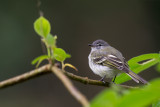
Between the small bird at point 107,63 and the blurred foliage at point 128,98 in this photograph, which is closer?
the blurred foliage at point 128,98

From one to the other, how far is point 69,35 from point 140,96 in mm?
11001

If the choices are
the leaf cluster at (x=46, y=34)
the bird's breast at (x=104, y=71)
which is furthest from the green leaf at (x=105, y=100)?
the bird's breast at (x=104, y=71)

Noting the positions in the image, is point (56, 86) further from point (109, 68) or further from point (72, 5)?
point (109, 68)

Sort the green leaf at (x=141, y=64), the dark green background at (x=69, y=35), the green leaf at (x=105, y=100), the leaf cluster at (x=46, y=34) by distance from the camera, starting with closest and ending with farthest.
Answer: the green leaf at (x=105, y=100) → the leaf cluster at (x=46, y=34) → the green leaf at (x=141, y=64) → the dark green background at (x=69, y=35)

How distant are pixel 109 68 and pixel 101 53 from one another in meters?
0.49

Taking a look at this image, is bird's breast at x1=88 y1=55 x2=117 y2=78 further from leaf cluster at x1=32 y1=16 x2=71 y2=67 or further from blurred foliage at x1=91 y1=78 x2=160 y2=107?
blurred foliage at x1=91 y1=78 x2=160 y2=107

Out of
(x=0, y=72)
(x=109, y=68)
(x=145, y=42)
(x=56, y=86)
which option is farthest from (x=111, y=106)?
(x=145, y=42)

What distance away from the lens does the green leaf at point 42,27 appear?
3.39 ft

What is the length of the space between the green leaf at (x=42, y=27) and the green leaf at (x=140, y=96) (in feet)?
1.52

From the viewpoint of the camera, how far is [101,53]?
479cm

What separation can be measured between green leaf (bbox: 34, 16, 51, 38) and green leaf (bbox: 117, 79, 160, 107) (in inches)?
18.2

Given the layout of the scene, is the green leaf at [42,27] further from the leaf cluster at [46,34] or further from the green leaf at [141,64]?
the green leaf at [141,64]

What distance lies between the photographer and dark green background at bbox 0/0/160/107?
9.95m

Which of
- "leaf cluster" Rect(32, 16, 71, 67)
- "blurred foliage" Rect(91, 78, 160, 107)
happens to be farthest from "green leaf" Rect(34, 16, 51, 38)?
"blurred foliage" Rect(91, 78, 160, 107)
